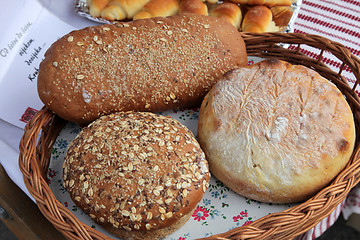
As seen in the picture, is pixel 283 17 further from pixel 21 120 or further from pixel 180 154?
pixel 21 120

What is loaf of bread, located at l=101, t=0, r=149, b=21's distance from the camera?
6.18 ft

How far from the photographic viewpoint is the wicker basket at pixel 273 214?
992mm

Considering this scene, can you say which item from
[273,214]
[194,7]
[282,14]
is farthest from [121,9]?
[273,214]

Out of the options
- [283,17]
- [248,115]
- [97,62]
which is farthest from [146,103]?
[283,17]

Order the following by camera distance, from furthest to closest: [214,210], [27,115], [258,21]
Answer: [258,21] → [27,115] → [214,210]

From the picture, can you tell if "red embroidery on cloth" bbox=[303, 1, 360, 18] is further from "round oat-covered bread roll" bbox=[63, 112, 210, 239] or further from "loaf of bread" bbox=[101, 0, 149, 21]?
"round oat-covered bread roll" bbox=[63, 112, 210, 239]

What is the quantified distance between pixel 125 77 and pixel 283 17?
1005mm

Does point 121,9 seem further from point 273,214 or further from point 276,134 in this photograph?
point 273,214

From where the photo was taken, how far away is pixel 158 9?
6.15 ft

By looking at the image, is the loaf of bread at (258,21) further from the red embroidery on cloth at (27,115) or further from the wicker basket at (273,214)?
the red embroidery on cloth at (27,115)

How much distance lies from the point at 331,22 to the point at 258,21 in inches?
17.1

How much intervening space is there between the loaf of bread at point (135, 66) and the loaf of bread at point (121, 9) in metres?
0.54

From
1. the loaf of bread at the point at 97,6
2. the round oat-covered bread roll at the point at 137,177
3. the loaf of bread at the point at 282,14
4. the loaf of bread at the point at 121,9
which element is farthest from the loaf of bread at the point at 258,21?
the round oat-covered bread roll at the point at 137,177

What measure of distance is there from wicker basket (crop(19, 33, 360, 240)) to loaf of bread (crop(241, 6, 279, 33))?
1.01 ft
